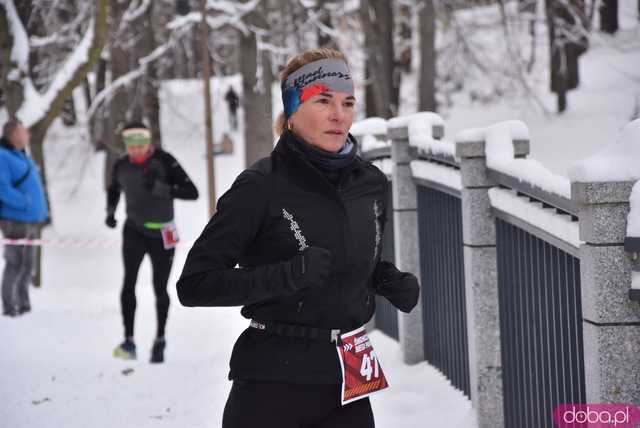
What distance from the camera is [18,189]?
10.5m

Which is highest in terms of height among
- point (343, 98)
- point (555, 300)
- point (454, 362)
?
point (343, 98)

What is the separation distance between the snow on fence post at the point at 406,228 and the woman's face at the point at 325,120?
402 centimetres

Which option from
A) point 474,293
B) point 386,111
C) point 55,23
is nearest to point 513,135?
point 474,293

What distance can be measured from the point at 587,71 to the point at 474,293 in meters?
22.5

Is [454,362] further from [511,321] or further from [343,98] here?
[343,98]

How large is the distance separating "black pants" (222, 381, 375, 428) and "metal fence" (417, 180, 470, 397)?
9.71 feet

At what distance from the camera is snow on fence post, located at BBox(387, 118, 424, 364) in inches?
281

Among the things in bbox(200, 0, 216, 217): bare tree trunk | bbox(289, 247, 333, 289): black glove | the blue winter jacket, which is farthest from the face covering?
bbox(200, 0, 216, 217): bare tree trunk

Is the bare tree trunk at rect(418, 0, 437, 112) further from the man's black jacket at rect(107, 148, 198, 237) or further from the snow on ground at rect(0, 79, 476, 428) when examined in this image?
the man's black jacket at rect(107, 148, 198, 237)

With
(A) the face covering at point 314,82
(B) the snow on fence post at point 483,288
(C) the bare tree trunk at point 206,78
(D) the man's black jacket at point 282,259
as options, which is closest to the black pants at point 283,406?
(D) the man's black jacket at point 282,259

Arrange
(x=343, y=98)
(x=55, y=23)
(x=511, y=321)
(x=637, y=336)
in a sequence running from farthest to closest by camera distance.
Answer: (x=55, y=23) → (x=511, y=321) → (x=637, y=336) → (x=343, y=98)

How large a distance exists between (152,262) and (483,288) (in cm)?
390

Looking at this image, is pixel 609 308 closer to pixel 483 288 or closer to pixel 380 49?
pixel 483 288

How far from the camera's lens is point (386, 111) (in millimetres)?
22375
